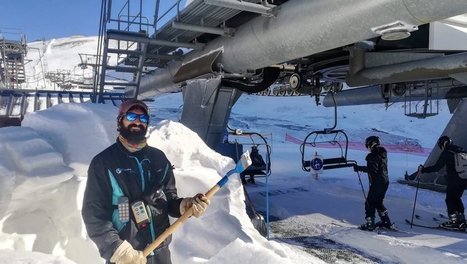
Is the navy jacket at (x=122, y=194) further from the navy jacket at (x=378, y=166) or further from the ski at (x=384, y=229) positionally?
the navy jacket at (x=378, y=166)

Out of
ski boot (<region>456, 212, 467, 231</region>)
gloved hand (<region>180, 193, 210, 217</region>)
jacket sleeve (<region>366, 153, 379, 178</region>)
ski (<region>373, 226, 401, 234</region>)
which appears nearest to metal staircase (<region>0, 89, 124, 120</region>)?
gloved hand (<region>180, 193, 210, 217</region>)

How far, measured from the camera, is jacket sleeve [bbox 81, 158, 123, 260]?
2.24 m

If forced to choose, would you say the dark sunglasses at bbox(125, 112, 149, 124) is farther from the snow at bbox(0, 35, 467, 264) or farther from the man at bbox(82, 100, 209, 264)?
the snow at bbox(0, 35, 467, 264)

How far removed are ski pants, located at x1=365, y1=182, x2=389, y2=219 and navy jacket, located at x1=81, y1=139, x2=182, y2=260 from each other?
509 centimetres

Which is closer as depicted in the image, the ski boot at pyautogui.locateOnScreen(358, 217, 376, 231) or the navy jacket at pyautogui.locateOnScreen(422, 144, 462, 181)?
the ski boot at pyautogui.locateOnScreen(358, 217, 376, 231)

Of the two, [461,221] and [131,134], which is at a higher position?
[131,134]

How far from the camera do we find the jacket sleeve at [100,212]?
2.24 meters

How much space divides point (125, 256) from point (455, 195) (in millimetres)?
6904

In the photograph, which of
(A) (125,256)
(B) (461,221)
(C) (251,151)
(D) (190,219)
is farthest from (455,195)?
(A) (125,256)

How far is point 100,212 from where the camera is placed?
2.33 m

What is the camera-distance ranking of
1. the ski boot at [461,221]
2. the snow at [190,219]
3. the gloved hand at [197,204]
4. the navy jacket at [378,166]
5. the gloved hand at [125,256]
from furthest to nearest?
1. the navy jacket at [378,166]
2. the ski boot at [461,221]
3. the snow at [190,219]
4. the gloved hand at [197,204]
5. the gloved hand at [125,256]

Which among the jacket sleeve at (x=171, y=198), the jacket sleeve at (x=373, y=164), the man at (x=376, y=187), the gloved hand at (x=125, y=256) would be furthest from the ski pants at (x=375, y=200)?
the gloved hand at (x=125, y=256)

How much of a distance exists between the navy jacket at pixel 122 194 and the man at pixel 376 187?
16.7ft

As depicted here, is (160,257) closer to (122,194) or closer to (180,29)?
(122,194)
